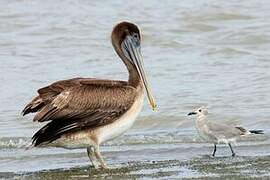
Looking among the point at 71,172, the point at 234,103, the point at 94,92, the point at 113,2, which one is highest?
the point at 94,92

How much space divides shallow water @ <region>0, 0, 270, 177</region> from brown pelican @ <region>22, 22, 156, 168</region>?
875mm

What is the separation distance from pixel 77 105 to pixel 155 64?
23.7ft

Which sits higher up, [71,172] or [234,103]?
[71,172]

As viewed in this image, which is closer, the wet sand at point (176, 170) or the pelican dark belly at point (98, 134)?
the wet sand at point (176, 170)

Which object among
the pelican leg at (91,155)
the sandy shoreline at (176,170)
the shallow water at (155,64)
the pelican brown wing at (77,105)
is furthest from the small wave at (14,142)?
the pelican brown wing at (77,105)

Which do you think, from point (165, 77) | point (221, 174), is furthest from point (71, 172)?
point (165, 77)

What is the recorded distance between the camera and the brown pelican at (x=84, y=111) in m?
8.80

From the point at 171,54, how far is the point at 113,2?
633cm

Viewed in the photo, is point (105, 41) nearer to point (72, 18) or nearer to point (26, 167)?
point (72, 18)

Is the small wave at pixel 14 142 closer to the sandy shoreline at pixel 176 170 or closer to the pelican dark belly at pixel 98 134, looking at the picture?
the sandy shoreline at pixel 176 170

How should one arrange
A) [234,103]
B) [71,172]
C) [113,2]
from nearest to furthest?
1. [71,172]
2. [234,103]
3. [113,2]

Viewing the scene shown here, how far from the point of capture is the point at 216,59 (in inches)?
645

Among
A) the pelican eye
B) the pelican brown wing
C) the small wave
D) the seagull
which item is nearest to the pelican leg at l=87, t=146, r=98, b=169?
the pelican brown wing

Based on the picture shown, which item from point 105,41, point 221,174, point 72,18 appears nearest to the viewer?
point 221,174
